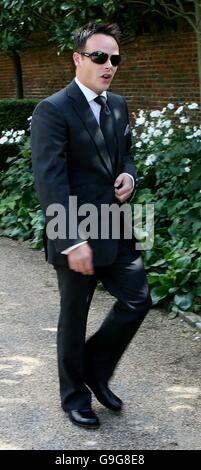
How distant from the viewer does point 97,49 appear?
3.72 metres

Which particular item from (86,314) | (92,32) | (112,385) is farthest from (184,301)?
(92,32)

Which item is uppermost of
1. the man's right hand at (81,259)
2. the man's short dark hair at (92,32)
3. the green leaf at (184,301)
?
the man's short dark hair at (92,32)

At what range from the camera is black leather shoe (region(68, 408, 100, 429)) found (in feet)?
13.0

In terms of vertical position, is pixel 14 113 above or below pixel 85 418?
below

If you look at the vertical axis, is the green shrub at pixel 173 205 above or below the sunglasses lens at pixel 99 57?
below

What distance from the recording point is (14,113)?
1206 centimetres

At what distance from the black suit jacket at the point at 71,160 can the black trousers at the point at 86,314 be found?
128mm

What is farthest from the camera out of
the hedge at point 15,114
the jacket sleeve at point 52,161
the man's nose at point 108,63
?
the hedge at point 15,114

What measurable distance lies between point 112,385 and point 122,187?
1.38m

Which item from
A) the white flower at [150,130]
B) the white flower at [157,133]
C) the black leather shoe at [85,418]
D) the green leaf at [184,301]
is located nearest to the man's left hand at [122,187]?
the black leather shoe at [85,418]

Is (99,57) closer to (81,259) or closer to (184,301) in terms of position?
(81,259)

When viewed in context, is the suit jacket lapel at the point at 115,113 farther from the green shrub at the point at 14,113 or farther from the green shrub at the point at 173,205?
the green shrub at the point at 14,113

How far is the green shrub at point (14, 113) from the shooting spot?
11.9m

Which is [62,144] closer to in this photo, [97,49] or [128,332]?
[97,49]
